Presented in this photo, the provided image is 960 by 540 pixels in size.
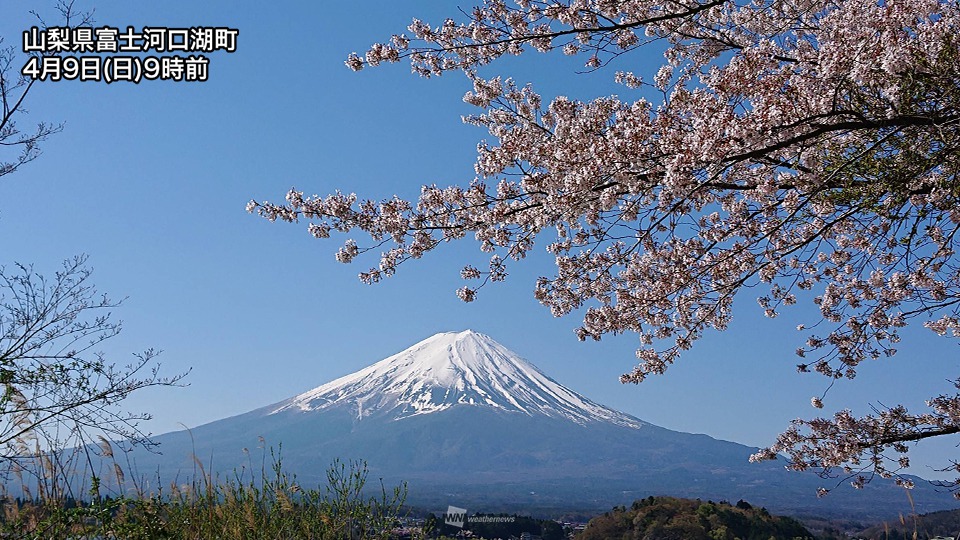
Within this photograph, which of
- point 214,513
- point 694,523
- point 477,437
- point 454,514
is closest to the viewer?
point 214,513

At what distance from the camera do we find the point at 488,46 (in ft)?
15.7

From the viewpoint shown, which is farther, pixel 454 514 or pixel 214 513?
pixel 454 514

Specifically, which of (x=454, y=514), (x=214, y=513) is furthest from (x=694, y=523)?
(x=214, y=513)

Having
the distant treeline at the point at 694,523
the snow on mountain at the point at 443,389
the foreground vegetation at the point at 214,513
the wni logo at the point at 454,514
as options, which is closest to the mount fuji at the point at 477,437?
the snow on mountain at the point at 443,389

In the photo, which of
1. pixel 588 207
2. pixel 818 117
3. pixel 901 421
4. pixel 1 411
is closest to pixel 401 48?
pixel 588 207

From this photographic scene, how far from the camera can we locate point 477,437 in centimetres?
15088

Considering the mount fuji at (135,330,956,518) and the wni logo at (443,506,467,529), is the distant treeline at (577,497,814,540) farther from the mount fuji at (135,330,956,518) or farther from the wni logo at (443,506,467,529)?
the mount fuji at (135,330,956,518)

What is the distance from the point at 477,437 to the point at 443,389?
51.5ft

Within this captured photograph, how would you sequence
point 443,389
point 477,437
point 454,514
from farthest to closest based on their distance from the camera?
point 443,389
point 477,437
point 454,514

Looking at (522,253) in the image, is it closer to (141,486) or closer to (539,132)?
(539,132)

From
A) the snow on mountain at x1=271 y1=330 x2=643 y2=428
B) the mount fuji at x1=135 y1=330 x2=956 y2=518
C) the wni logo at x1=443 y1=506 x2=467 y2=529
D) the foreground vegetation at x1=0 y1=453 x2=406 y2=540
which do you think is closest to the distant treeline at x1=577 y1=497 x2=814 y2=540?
the wni logo at x1=443 y1=506 x2=467 y2=529

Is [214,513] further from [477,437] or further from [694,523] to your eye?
[477,437]

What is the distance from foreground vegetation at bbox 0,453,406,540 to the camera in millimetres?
4445

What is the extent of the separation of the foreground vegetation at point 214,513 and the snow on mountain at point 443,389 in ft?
476
